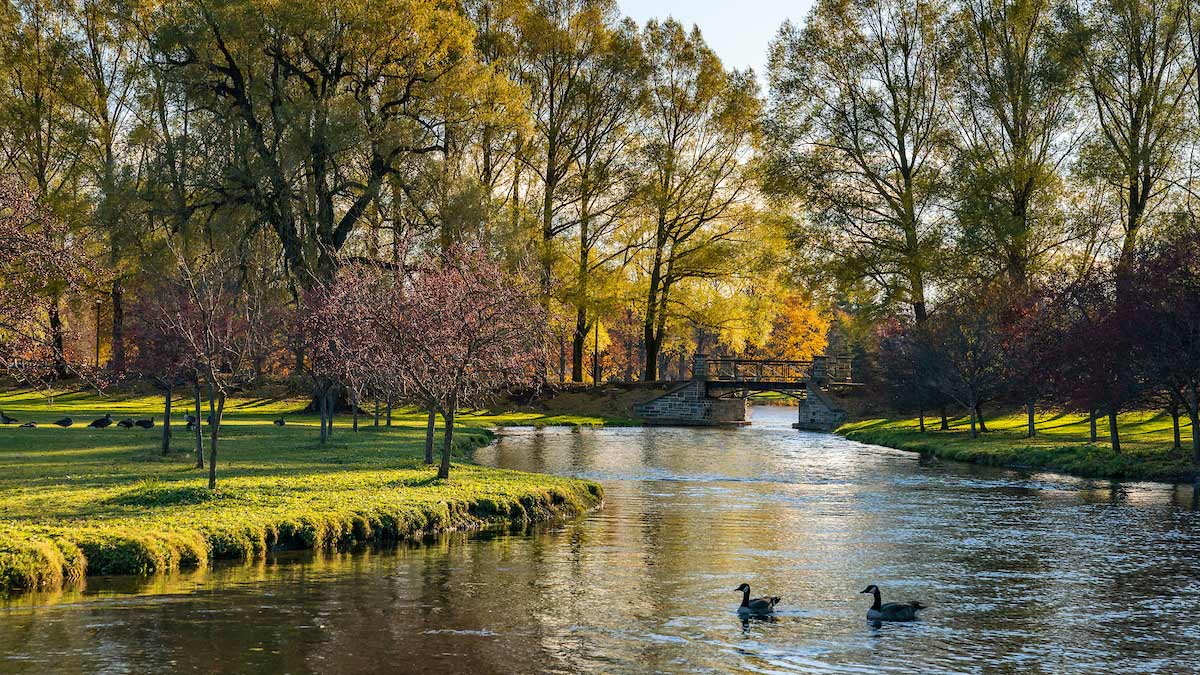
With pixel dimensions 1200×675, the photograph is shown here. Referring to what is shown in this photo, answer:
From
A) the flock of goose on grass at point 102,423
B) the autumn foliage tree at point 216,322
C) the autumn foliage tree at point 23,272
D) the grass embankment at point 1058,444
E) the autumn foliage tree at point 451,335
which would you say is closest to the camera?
the autumn foliage tree at point 23,272

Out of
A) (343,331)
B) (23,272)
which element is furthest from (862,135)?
(23,272)

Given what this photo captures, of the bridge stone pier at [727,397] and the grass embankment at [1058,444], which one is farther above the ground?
the bridge stone pier at [727,397]

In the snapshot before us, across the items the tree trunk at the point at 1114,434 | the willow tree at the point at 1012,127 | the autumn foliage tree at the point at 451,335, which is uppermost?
the willow tree at the point at 1012,127

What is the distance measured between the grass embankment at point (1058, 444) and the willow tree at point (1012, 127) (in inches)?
345

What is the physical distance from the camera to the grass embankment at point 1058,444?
42.1 meters

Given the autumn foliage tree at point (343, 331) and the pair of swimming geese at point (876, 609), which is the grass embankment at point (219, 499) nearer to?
the autumn foliage tree at point (343, 331)

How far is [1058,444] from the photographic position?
50500mm

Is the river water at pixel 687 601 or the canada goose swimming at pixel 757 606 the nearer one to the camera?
the river water at pixel 687 601

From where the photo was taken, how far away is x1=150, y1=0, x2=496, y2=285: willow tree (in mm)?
55094

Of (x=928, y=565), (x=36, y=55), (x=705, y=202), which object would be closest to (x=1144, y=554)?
(x=928, y=565)

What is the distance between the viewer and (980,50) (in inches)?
2557

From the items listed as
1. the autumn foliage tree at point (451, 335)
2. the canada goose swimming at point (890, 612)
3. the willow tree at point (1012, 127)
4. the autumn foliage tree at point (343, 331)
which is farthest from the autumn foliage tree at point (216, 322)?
the willow tree at point (1012, 127)

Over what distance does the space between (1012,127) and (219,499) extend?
52.2 m

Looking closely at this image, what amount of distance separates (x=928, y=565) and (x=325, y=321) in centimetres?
2389
